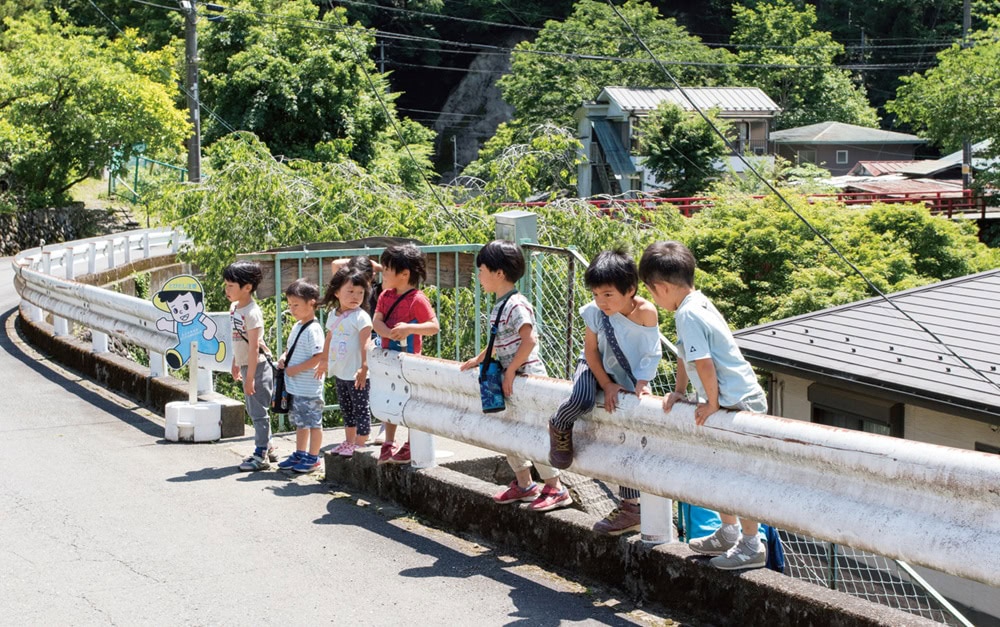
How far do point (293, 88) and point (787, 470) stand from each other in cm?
2869

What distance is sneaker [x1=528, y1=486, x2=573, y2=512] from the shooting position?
522 centimetres

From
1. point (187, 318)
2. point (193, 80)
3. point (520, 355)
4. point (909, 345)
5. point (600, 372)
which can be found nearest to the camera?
point (600, 372)

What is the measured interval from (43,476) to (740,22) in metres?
59.4

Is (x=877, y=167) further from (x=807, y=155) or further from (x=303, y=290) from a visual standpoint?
(x=303, y=290)

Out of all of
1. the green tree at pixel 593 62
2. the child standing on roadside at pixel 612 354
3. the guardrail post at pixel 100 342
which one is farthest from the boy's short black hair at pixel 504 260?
the green tree at pixel 593 62

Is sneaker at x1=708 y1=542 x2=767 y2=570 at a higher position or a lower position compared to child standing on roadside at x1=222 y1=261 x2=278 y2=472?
lower

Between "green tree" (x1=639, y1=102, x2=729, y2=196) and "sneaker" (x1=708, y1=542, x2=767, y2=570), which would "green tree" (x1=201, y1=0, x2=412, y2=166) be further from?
"sneaker" (x1=708, y1=542, x2=767, y2=570)

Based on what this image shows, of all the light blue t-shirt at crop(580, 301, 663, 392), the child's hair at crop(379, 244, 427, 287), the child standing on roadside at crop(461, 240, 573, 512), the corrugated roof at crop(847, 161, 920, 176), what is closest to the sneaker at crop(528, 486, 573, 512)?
the child standing on roadside at crop(461, 240, 573, 512)

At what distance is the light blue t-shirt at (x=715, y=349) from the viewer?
4.23m

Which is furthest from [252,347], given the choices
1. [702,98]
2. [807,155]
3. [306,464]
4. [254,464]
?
[807,155]

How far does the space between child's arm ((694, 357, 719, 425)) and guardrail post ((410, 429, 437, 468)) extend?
229 cm

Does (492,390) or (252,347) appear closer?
(492,390)

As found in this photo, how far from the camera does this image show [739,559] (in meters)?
4.22

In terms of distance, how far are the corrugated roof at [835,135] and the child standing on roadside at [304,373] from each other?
165 ft
